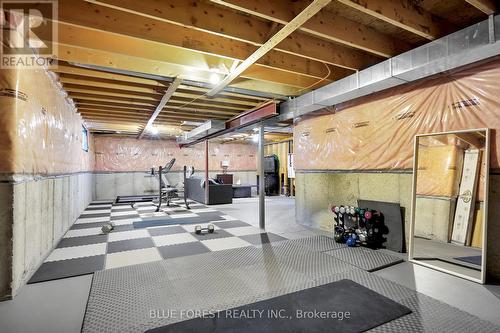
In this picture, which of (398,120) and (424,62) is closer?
(424,62)

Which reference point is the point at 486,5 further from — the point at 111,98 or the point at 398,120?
the point at 111,98

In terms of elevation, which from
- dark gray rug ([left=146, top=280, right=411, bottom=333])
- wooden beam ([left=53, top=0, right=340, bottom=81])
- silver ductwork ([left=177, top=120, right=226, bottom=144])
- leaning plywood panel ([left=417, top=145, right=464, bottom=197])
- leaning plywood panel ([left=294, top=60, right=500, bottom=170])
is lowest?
dark gray rug ([left=146, top=280, right=411, bottom=333])

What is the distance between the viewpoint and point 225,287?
2418 millimetres

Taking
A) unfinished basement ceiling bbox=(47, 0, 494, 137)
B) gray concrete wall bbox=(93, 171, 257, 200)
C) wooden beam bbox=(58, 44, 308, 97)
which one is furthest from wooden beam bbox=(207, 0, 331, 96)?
gray concrete wall bbox=(93, 171, 257, 200)

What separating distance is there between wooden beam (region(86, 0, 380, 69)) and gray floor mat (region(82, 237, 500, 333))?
261 centimetres

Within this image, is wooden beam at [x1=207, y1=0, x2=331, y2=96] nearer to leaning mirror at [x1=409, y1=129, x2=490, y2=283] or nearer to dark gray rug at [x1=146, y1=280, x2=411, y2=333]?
leaning mirror at [x1=409, y1=129, x2=490, y2=283]

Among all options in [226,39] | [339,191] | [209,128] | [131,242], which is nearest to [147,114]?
[209,128]

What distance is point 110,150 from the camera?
1009cm

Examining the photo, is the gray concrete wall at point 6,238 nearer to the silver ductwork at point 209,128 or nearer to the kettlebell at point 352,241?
the kettlebell at point 352,241

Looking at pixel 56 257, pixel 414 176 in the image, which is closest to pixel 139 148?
pixel 56 257

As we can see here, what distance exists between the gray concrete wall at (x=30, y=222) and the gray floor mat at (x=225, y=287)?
2.24 feet

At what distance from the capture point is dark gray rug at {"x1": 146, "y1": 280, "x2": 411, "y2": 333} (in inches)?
69.7

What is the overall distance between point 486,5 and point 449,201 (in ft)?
9.16

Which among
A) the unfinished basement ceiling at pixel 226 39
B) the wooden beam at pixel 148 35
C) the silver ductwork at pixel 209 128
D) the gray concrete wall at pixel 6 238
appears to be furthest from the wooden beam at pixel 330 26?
the silver ductwork at pixel 209 128
